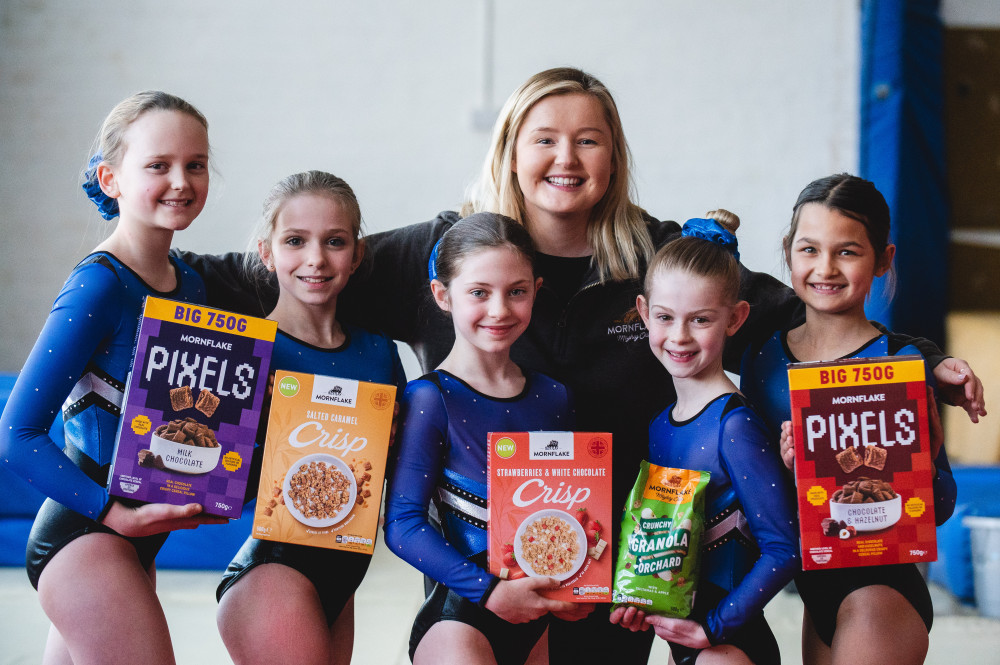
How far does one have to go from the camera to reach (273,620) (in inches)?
60.1

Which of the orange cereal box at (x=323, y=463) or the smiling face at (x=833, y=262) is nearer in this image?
the orange cereal box at (x=323, y=463)

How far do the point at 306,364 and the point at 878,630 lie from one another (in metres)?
1.22

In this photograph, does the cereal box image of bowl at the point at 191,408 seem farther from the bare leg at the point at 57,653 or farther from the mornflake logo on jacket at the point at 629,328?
the mornflake logo on jacket at the point at 629,328

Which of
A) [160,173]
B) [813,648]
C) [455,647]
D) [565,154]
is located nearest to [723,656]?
[813,648]

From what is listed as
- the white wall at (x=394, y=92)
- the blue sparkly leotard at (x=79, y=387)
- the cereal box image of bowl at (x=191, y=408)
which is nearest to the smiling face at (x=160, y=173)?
the blue sparkly leotard at (x=79, y=387)

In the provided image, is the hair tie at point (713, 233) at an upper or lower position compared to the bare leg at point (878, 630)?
upper

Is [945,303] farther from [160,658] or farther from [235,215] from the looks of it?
[160,658]

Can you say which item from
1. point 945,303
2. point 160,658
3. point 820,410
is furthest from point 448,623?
point 945,303

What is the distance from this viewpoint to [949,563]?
136 inches

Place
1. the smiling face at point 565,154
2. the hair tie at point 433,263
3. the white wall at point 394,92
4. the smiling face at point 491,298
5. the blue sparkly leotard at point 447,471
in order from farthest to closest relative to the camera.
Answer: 1. the white wall at point 394,92
2. the smiling face at point 565,154
3. the hair tie at point 433,263
4. the smiling face at point 491,298
5. the blue sparkly leotard at point 447,471

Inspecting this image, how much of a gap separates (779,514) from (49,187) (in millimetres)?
4664

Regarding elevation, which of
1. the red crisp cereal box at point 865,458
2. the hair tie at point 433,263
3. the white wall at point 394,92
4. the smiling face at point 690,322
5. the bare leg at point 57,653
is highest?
the white wall at point 394,92

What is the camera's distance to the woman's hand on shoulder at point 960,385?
1675mm

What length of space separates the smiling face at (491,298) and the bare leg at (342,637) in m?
0.64
